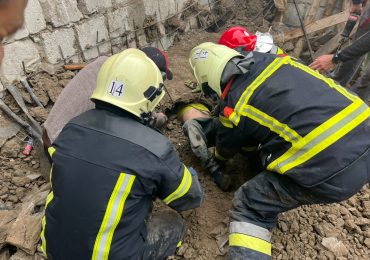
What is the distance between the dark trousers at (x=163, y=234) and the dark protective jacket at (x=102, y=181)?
330mm

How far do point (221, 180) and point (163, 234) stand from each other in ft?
2.94

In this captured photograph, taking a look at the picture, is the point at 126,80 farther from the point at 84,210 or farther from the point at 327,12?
the point at 327,12

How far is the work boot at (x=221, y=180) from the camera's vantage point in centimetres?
300

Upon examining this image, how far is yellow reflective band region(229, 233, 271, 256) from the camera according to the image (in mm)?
2258

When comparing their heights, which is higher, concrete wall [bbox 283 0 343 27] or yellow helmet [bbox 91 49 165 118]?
yellow helmet [bbox 91 49 165 118]

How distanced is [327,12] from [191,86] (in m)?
3.41

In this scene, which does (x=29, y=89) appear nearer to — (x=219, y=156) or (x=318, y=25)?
(x=219, y=156)

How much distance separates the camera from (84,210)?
1.74m

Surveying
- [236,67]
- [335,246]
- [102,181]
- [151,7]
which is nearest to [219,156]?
[236,67]

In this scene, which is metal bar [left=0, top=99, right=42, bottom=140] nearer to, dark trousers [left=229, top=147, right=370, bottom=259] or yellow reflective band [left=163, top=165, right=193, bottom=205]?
yellow reflective band [left=163, top=165, right=193, bottom=205]

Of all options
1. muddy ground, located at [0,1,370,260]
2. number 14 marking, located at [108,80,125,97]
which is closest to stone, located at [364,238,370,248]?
muddy ground, located at [0,1,370,260]

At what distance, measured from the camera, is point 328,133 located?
6.68 feet

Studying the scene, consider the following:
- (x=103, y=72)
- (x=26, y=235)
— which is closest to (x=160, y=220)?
(x=26, y=235)

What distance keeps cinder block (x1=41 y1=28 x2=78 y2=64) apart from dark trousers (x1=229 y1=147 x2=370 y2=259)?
2523mm
